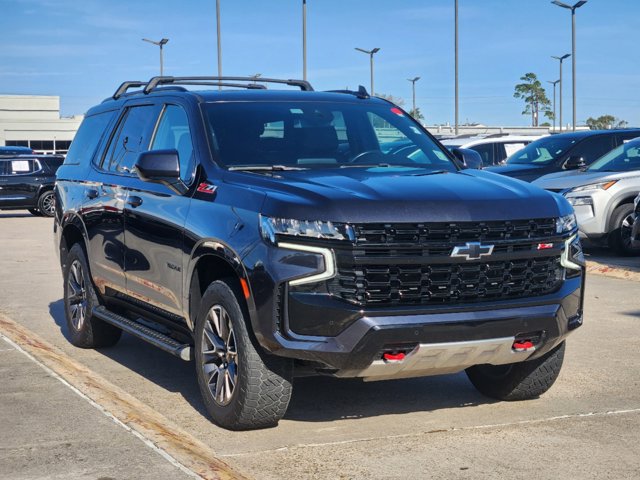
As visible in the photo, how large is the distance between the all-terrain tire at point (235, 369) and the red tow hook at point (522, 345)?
1.18 meters

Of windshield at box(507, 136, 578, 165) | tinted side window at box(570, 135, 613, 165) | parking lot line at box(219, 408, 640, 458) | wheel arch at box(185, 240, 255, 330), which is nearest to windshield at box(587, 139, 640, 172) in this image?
tinted side window at box(570, 135, 613, 165)

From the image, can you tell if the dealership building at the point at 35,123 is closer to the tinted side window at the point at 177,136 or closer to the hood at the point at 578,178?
the hood at the point at 578,178

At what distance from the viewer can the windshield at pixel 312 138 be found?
6512 mm

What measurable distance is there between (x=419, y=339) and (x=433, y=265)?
1.23ft

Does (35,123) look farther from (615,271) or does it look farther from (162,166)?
(162,166)

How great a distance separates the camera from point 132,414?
6.00 meters

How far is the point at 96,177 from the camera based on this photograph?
7980mm

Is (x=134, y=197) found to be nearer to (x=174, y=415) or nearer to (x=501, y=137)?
(x=174, y=415)

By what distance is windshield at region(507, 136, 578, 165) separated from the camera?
1822 centimetres

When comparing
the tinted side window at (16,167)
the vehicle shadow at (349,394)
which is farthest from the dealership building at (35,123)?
the vehicle shadow at (349,394)

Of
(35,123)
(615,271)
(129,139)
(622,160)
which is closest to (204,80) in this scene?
(129,139)

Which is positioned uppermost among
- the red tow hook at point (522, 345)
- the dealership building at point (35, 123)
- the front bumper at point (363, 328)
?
the dealership building at point (35, 123)

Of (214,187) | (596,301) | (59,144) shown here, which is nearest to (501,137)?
(596,301)

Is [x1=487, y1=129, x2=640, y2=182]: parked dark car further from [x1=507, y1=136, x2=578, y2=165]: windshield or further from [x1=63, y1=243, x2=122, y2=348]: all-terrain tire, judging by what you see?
[x1=63, y1=243, x2=122, y2=348]: all-terrain tire
